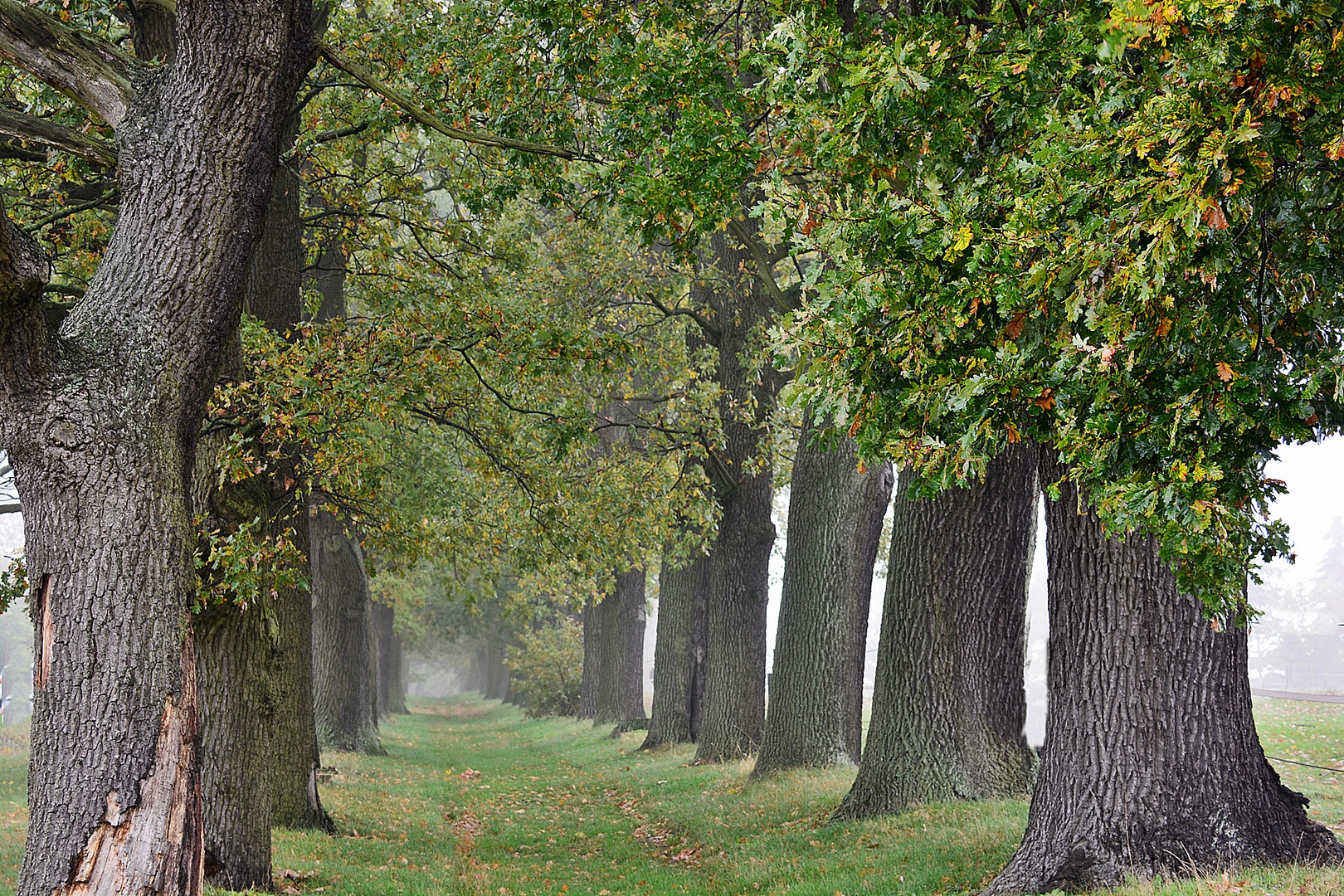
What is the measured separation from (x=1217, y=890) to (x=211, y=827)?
7.63 metres

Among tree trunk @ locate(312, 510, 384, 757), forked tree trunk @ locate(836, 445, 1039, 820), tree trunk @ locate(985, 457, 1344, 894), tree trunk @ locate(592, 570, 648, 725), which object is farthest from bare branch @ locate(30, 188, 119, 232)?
tree trunk @ locate(592, 570, 648, 725)

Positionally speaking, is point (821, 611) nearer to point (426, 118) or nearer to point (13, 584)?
point (426, 118)

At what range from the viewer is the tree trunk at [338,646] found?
2069 cm

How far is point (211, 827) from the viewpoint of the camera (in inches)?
325

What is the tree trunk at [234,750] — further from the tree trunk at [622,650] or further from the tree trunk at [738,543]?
the tree trunk at [622,650]

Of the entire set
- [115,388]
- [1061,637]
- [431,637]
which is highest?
[115,388]

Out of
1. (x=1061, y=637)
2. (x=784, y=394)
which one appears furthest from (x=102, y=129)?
(x=1061, y=637)

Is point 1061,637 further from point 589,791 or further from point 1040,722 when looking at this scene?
point 589,791

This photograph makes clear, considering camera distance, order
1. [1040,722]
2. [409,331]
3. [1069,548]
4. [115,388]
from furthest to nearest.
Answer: [1040,722] < [409,331] < [1069,548] < [115,388]

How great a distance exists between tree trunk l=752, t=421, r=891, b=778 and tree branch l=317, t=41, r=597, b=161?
6.85 m

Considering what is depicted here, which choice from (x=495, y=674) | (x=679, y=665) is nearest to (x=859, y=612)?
(x=679, y=665)

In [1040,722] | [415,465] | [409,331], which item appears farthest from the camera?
[415,465]

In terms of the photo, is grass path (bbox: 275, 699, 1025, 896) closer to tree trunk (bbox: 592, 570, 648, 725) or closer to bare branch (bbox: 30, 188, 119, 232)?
bare branch (bbox: 30, 188, 119, 232)

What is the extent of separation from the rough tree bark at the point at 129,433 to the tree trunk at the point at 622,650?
73.8 feet
